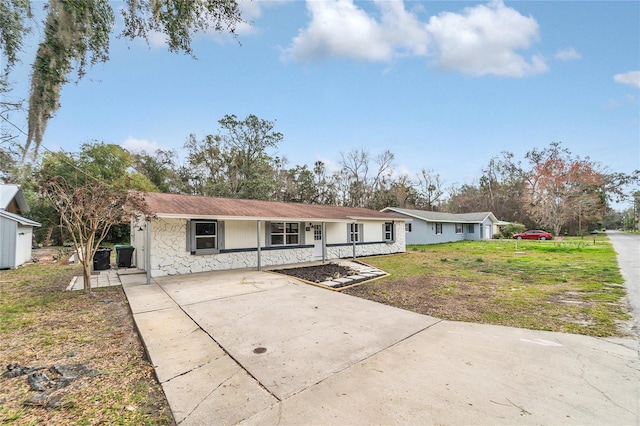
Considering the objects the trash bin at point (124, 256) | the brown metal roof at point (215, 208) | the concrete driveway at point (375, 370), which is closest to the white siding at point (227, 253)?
the trash bin at point (124, 256)

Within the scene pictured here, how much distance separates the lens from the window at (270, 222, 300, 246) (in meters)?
12.1

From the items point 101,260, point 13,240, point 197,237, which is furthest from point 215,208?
point 13,240

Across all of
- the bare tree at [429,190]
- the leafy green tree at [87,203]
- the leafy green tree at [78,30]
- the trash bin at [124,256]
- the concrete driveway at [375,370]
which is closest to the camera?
the concrete driveway at [375,370]

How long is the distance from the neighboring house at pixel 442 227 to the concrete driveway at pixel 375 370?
665 inches

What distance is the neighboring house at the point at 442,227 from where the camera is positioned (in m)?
24.4

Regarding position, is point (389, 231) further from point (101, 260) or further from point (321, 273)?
point (101, 260)

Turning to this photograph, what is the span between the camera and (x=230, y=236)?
10.7 m

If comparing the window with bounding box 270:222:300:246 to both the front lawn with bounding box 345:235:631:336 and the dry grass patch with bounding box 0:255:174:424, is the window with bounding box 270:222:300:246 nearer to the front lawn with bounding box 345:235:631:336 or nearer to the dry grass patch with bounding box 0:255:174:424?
the front lawn with bounding box 345:235:631:336

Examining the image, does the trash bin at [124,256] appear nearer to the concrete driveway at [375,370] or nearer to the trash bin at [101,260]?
the trash bin at [101,260]

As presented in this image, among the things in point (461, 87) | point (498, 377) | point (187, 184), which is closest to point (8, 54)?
point (498, 377)

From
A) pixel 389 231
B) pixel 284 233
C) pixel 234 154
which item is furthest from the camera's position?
pixel 234 154

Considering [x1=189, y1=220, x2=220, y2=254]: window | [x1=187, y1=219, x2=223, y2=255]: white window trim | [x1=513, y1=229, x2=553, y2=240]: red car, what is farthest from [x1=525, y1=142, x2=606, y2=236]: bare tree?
[x1=189, y1=220, x2=220, y2=254]: window

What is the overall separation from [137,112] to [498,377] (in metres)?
15.2

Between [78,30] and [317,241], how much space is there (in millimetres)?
11286
